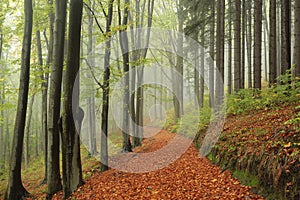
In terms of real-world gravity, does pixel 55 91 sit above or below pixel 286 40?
below

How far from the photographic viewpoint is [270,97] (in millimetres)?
9250

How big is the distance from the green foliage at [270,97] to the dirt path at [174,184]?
2.92 meters

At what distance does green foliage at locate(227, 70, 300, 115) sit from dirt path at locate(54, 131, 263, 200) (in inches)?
115

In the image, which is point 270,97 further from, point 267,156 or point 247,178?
point 267,156

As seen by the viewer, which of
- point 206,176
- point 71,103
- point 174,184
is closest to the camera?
point 206,176

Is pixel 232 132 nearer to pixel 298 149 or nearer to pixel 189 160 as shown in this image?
pixel 189 160

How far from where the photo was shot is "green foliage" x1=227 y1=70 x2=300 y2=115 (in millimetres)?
8562

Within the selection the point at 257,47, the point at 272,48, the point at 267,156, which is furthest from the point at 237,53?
Result: the point at 267,156

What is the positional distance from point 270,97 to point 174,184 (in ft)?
16.2

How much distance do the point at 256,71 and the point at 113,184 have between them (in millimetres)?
8147

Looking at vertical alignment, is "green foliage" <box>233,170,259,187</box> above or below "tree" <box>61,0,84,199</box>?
below

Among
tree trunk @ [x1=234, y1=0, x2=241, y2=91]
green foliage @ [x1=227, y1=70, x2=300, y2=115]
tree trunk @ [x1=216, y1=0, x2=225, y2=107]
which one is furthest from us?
tree trunk @ [x1=216, y1=0, x2=225, y2=107]

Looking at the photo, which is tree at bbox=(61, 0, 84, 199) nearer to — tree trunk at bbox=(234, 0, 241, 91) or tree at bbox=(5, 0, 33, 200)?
tree at bbox=(5, 0, 33, 200)

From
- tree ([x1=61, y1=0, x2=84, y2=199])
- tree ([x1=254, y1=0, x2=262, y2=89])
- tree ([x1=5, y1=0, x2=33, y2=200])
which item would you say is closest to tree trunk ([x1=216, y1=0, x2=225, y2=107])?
tree ([x1=254, y1=0, x2=262, y2=89])
